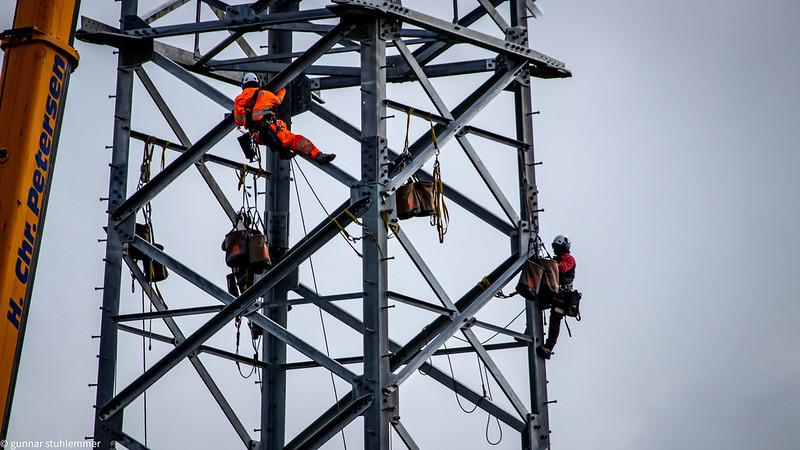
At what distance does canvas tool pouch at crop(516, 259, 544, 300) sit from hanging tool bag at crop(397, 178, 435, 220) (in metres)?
1.88

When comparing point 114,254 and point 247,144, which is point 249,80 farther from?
point 114,254

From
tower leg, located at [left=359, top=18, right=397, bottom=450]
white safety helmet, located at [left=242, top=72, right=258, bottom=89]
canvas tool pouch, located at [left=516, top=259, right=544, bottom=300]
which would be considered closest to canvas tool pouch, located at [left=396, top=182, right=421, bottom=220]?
tower leg, located at [left=359, top=18, right=397, bottom=450]

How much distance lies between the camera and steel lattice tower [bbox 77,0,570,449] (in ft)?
67.1

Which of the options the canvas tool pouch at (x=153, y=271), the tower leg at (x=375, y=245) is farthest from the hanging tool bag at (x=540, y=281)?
the canvas tool pouch at (x=153, y=271)

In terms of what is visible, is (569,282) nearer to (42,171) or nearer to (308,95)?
(308,95)

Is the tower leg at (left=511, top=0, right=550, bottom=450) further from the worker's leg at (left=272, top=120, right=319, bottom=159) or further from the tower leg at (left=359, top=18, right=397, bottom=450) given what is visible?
the worker's leg at (left=272, top=120, right=319, bottom=159)

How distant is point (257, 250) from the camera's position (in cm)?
2231

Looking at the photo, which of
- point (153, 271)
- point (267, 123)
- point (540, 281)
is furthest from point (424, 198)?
point (153, 271)

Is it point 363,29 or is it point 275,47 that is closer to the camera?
point 363,29

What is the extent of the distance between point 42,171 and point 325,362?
436 cm

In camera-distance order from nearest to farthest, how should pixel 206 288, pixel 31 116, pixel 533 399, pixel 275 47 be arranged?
pixel 31 116 → pixel 206 288 → pixel 533 399 → pixel 275 47

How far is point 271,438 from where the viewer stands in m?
23.9

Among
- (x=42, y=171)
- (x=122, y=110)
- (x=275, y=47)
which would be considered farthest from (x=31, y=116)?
(x=275, y=47)

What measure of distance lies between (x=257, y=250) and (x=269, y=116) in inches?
85.1
